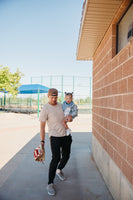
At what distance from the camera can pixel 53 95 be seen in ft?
10.8

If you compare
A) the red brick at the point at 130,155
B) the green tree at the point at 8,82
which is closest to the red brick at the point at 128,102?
the red brick at the point at 130,155

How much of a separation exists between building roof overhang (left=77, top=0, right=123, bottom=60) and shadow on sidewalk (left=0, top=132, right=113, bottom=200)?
3296mm

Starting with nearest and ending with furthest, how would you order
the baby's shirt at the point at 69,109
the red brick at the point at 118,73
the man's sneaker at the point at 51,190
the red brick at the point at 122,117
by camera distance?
1. the red brick at the point at 122,117
2. the red brick at the point at 118,73
3. the man's sneaker at the point at 51,190
4. the baby's shirt at the point at 69,109

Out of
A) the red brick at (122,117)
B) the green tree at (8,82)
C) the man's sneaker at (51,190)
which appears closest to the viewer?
the red brick at (122,117)

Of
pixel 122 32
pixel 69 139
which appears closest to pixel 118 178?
pixel 69 139

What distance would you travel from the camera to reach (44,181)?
3.74 m

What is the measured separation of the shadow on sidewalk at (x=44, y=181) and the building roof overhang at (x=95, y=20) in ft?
10.8

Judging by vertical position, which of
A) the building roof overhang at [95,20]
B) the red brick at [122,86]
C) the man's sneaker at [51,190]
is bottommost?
the man's sneaker at [51,190]

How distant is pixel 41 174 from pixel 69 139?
1223 mm

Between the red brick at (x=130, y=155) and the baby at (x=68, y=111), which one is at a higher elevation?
the baby at (x=68, y=111)

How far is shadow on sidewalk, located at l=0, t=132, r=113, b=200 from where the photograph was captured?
3.18 meters

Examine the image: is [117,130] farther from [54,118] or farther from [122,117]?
[54,118]

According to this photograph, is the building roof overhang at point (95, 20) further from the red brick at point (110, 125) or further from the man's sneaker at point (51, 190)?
the man's sneaker at point (51, 190)

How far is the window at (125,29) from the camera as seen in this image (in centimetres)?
293
